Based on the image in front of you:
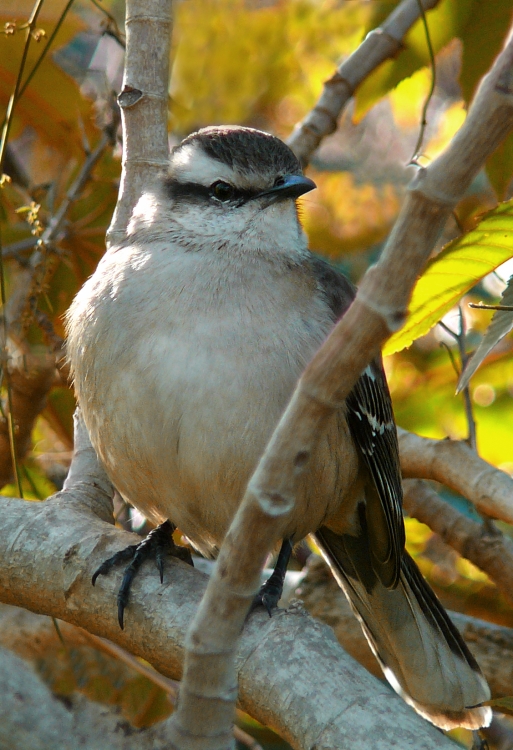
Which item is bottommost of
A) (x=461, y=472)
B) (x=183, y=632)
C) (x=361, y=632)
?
(x=361, y=632)

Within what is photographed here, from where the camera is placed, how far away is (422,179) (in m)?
1.41

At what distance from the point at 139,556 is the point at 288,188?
1.58 m

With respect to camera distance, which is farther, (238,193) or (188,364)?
(238,193)

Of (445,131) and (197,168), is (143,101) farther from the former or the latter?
(445,131)

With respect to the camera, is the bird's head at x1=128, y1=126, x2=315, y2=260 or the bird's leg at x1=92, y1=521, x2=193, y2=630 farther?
the bird's head at x1=128, y1=126, x2=315, y2=260

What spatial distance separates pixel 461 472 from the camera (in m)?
3.75

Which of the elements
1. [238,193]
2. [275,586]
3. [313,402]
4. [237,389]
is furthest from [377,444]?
[313,402]

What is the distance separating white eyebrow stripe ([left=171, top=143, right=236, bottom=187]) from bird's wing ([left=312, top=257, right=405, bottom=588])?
0.54 m

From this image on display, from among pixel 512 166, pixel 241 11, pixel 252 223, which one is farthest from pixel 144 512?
pixel 241 11

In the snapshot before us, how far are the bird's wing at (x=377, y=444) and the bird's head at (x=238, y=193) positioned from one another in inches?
11.1

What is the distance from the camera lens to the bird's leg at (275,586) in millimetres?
3061

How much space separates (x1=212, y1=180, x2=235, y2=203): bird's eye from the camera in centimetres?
A: 367

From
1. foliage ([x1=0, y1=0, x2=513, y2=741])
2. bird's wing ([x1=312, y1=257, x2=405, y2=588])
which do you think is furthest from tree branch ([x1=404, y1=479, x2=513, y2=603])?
foliage ([x1=0, y1=0, x2=513, y2=741])

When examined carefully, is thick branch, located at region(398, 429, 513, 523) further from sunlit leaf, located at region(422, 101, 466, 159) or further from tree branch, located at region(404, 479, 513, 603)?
sunlit leaf, located at region(422, 101, 466, 159)
